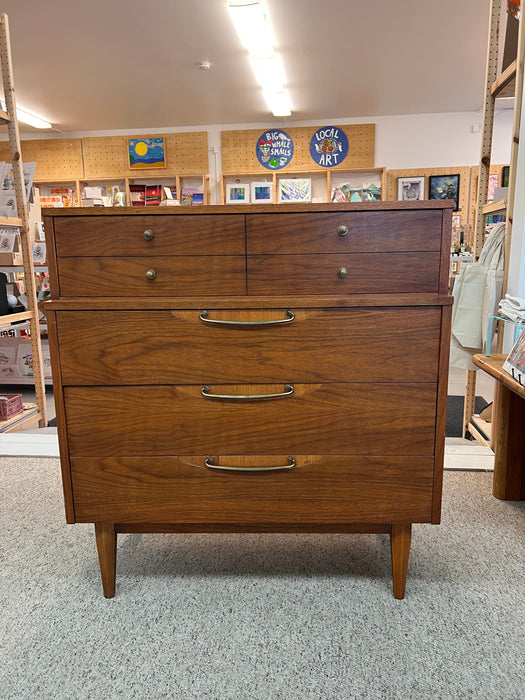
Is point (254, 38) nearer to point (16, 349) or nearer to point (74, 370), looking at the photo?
point (16, 349)

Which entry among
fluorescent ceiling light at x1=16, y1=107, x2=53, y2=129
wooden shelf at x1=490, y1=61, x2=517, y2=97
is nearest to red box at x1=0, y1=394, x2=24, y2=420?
wooden shelf at x1=490, y1=61, x2=517, y2=97

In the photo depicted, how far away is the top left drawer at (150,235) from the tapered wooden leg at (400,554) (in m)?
0.82

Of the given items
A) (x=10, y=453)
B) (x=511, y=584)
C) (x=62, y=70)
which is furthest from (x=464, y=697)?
(x=62, y=70)

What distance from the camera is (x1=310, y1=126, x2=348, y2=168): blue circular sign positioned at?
257 inches

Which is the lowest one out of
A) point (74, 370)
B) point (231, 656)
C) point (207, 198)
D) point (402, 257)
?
point (231, 656)

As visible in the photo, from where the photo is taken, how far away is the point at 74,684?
3.39 feet

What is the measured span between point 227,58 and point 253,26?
76cm

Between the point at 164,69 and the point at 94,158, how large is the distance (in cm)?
276

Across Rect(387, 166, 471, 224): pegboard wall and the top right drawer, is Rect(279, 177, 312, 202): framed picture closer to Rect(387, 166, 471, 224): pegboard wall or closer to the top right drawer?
Rect(387, 166, 471, 224): pegboard wall

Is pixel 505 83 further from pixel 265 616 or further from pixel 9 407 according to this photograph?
pixel 9 407

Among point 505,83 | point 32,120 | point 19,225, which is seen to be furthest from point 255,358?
point 32,120

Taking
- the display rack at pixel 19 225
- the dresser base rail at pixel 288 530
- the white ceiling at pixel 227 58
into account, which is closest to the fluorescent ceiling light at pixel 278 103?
the white ceiling at pixel 227 58

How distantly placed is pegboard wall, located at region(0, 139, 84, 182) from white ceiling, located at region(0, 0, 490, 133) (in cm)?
60

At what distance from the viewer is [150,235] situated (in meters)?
1.14
